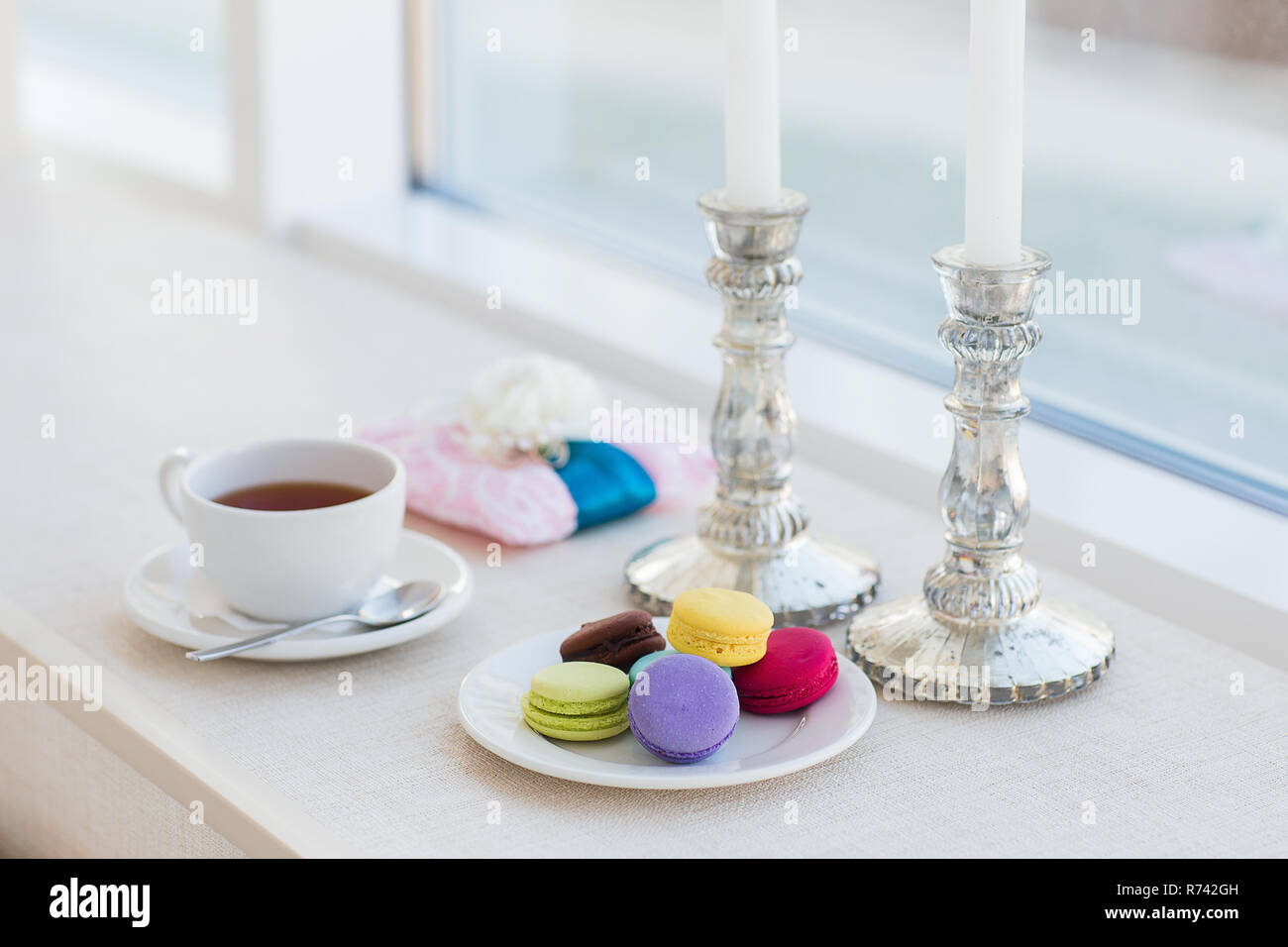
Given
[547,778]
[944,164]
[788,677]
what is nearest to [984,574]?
[788,677]

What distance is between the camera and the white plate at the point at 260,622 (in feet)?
2.37

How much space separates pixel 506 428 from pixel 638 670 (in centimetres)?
30

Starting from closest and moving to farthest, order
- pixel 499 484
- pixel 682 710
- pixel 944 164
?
pixel 682 710 < pixel 499 484 < pixel 944 164

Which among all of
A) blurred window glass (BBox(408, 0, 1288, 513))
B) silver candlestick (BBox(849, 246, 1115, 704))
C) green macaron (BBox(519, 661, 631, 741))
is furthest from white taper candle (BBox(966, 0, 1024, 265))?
blurred window glass (BBox(408, 0, 1288, 513))

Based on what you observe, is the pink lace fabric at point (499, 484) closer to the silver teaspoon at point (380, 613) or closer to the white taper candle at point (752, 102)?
the silver teaspoon at point (380, 613)

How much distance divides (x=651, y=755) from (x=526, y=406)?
323mm

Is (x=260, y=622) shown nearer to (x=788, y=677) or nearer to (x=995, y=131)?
(x=788, y=677)

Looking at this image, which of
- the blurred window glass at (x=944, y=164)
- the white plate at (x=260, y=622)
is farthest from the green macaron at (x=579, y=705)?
the blurred window glass at (x=944, y=164)

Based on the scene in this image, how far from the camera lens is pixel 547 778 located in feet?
2.12

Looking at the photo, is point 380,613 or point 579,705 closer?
point 579,705

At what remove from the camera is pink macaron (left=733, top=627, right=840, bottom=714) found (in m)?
0.66

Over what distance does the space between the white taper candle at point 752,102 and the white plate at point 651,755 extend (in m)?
0.23

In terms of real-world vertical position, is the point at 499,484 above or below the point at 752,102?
below
